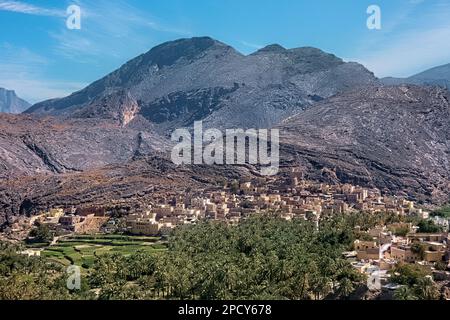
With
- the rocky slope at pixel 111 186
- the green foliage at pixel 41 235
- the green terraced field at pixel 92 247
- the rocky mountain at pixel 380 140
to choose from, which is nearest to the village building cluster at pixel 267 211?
the green foliage at pixel 41 235

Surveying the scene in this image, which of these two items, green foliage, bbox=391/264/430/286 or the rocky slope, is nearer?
green foliage, bbox=391/264/430/286

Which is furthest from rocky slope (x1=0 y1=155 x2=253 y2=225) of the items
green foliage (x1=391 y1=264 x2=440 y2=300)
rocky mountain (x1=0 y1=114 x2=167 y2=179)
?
green foliage (x1=391 y1=264 x2=440 y2=300)

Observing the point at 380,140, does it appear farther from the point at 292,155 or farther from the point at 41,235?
the point at 41,235

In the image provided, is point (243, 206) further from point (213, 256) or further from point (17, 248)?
point (213, 256)

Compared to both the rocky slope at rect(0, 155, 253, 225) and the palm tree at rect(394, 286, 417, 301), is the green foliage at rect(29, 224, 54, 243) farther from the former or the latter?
the palm tree at rect(394, 286, 417, 301)

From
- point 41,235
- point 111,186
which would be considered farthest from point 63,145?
point 41,235
